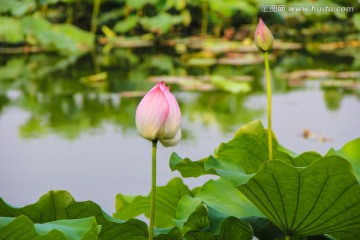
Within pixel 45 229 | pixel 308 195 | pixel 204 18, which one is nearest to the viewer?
pixel 45 229

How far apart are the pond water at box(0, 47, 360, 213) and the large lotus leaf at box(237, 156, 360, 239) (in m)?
0.70

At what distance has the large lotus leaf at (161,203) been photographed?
1.21 metres

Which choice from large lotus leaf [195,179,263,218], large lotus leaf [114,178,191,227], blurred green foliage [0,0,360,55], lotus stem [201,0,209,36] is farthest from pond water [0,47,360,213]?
lotus stem [201,0,209,36]

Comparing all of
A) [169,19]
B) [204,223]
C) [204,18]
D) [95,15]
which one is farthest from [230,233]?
[95,15]

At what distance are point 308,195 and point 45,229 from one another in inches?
12.9

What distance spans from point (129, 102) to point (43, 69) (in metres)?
1.07

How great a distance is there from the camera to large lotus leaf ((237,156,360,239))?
92 centimetres

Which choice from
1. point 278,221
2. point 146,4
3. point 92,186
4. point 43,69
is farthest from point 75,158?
point 146,4

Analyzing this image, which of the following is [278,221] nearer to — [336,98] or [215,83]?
[336,98]

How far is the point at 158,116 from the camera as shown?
84cm

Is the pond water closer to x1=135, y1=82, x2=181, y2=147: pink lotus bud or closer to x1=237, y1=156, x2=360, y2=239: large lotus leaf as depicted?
x1=237, y1=156, x2=360, y2=239: large lotus leaf

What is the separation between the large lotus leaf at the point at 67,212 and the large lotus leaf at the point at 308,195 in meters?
0.15

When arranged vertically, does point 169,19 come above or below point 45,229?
above

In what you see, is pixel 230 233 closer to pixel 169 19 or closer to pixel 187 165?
pixel 187 165
